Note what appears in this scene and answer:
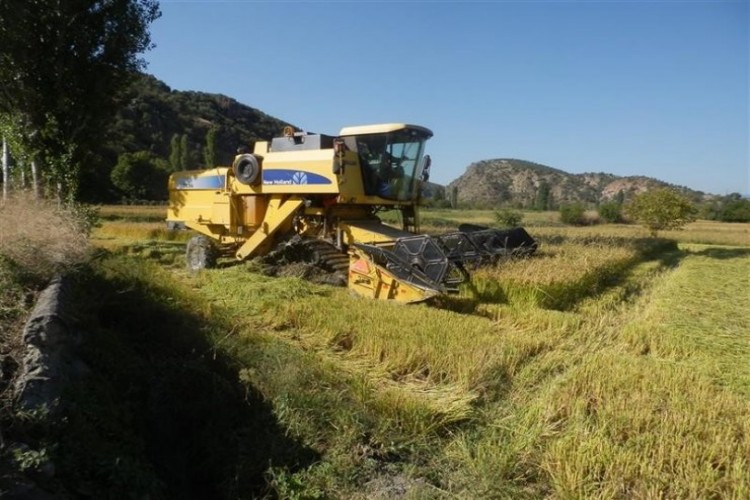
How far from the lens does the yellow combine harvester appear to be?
912cm

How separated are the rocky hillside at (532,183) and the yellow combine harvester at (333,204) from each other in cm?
10833

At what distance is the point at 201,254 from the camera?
35.7ft

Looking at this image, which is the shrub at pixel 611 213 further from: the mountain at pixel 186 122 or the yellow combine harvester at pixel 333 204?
the mountain at pixel 186 122

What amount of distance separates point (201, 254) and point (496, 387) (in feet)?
25.5

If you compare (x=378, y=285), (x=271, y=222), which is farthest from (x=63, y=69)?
(x=378, y=285)

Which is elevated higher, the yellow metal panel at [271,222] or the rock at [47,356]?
the yellow metal panel at [271,222]

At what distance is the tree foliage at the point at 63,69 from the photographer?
10930 mm

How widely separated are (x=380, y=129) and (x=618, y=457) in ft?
24.9

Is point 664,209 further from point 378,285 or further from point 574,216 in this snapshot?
point 574,216

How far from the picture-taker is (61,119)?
11656 millimetres

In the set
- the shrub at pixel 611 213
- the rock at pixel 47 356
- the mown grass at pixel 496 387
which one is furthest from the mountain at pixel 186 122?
the rock at pixel 47 356

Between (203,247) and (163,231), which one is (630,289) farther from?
(163,231)

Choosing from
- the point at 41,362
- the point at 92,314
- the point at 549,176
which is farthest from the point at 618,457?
the point at 549,176

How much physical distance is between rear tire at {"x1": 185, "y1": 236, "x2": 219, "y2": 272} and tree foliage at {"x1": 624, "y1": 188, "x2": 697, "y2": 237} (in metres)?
19.1
